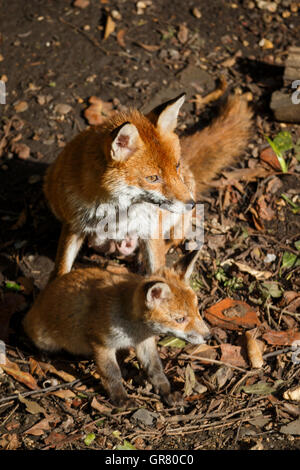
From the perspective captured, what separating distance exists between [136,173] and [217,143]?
230 centimetres

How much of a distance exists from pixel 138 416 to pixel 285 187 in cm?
388

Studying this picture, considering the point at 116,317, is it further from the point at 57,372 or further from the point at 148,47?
the point at 148,47

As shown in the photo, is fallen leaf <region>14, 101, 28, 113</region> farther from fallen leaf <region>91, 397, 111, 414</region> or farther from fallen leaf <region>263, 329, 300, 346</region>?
fallen leaf <region>263, 329, 300, 346</region>

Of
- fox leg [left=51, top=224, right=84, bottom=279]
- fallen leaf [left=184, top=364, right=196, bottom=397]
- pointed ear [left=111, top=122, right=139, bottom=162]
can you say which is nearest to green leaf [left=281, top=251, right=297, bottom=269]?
fallen leaf [left=184, top=364, right=196, bottom=397]

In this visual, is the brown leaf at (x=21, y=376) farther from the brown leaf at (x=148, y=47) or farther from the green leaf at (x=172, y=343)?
the brown leaf at (x=148, y=47)

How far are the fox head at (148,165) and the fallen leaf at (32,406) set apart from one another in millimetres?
2300

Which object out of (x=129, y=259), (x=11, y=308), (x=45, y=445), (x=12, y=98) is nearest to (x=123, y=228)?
(x=129, y=259)

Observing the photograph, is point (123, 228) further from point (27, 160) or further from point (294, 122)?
point (294, 122)

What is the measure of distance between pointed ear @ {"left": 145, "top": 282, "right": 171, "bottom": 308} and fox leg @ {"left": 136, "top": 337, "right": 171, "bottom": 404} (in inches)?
31.0

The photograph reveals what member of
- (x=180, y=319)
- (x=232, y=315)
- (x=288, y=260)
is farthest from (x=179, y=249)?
(x=180, y=319)

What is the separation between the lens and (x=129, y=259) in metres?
6.83

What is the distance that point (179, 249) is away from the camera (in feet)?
22.8

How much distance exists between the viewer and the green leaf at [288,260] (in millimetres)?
6531

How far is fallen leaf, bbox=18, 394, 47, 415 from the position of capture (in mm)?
5221
